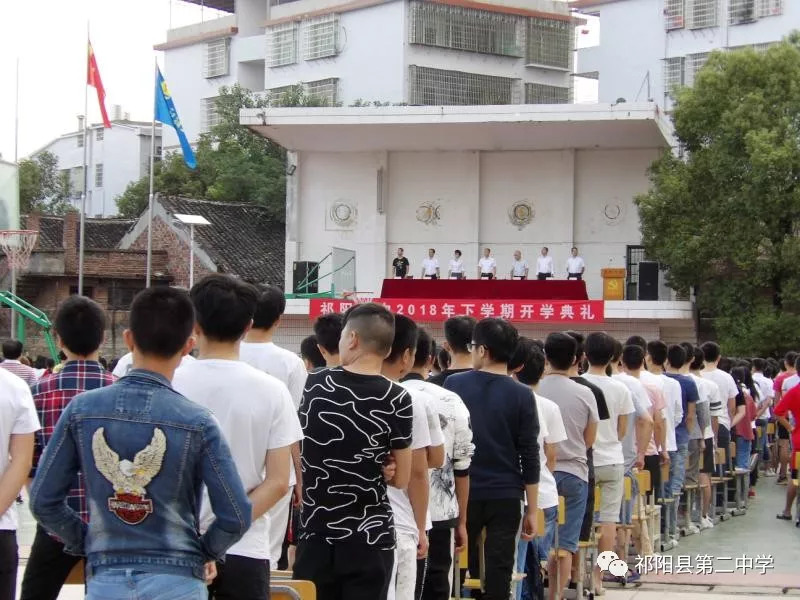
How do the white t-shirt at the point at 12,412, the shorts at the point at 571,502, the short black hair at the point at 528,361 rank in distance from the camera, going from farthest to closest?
the shorts at the point at 571,502, the short black hair at the point at 528,361, the white t-shirt at the point at 12,412

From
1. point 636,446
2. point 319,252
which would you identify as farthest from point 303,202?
point 636,446

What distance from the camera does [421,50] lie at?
44.8m

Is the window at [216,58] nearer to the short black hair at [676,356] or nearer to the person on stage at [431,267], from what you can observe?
the person on stage at [431,267]

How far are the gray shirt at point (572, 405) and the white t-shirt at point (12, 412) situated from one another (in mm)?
4074

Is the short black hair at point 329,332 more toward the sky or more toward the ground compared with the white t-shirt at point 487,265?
more toward the ground

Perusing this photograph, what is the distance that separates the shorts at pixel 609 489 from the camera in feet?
→ 30.6

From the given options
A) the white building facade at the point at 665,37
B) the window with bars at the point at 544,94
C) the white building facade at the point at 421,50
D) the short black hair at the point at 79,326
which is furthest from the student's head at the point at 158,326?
the window with bars at the point at 544,94

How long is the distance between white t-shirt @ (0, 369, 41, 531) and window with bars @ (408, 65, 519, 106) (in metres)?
40.0

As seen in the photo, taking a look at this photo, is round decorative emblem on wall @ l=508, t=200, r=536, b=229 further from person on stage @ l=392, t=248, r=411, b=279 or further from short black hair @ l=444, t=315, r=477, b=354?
short black hair @ l=444, t=315, r=477, b=354

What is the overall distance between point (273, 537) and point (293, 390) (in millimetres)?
1176

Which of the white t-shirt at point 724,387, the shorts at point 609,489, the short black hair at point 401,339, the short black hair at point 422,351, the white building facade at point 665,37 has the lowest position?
the shorts at point 609,489

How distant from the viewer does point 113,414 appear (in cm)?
369

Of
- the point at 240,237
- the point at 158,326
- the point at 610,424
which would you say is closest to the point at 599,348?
the point at 610,424

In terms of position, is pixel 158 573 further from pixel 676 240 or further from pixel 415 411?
pixel 676 240
